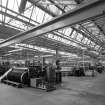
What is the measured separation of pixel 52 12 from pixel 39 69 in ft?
13.7

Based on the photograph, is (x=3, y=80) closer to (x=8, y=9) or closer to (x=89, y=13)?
(x=8, y=9)

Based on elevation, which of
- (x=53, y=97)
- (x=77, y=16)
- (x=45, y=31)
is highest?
(x=77, y=16)

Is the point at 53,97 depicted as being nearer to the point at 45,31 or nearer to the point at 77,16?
the point at 45,31

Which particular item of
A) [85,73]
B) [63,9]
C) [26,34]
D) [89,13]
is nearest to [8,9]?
[26,34]

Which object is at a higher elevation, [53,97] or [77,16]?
[77,16]

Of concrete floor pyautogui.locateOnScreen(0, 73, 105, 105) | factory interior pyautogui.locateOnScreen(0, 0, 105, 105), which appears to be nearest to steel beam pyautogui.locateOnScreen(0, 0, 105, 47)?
factory interior pyautogui.locateOnScreen(0, 0, 105, 105)

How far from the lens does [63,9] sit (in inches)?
231

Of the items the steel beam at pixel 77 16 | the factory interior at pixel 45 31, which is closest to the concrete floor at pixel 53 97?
the factory interior at pixel 45 31

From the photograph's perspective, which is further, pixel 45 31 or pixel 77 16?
pixel 45 31

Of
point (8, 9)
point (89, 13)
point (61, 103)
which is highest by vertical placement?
point (8, 9)

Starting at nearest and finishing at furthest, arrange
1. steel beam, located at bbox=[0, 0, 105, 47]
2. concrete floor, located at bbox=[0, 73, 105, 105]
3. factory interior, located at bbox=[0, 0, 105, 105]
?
steel beam, located at bbox=[0, 0, 105, 47] → factory interior, located at bbox=[0, 0, 105, 105] → concrete floor, located at bbox=[0, 73, 105, 105]

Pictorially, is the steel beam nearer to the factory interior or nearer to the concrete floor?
the factory interior

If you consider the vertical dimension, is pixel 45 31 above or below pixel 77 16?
below

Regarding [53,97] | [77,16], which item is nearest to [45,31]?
[77,16]
